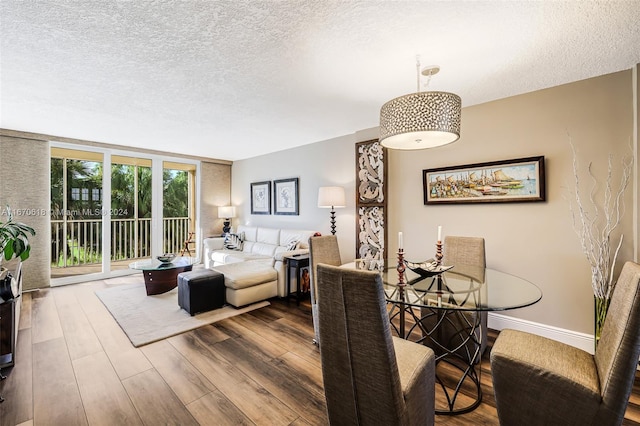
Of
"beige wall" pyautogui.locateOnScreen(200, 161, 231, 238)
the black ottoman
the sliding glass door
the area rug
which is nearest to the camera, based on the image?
the area rug

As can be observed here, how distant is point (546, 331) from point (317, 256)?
2345 millimetres

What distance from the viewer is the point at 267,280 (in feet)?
12.2

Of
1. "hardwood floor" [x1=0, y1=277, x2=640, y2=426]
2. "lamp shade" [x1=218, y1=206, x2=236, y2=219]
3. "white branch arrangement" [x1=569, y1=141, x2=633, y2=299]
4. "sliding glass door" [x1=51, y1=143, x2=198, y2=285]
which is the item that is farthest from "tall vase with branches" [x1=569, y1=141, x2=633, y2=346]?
"sliding glass door" [x1=51, y1=143, x2=198, y2=285]

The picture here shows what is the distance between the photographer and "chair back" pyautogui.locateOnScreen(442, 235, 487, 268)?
251 cm

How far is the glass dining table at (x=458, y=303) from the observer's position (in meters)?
1.63

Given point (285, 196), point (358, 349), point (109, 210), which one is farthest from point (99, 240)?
point (358, 349)

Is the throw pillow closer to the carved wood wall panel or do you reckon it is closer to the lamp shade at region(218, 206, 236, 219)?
the lamp shade at region(218, 206, 236, 219)

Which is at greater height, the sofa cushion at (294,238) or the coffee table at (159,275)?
the sofa cushion at (294,238)

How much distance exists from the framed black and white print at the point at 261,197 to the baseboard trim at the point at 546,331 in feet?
13.8

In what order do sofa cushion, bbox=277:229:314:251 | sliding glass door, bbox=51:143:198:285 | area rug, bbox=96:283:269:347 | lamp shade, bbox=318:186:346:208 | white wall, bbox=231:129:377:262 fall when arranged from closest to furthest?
area rug, bbox=96:283:269:347 → lamp shade, bbox=318:186:346:208 → white wall, bbox=231:129:377:262 → sofa cushion, bbox=277:229:314:251 → sliding glass door, bbox=51:143:198:285

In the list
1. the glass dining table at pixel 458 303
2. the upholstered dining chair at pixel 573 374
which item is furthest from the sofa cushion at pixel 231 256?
the upholstered dining chair at pixel 573 374

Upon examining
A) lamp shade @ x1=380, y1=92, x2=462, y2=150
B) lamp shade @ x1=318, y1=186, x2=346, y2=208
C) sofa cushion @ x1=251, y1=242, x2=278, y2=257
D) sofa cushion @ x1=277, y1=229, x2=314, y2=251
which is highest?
lamp shade @ x1=380, y1=92, x2=462, y2=150

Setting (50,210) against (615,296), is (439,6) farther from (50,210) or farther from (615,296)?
(50,210)

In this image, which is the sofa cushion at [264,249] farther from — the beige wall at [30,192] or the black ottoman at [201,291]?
the beige wall at [30,192]
